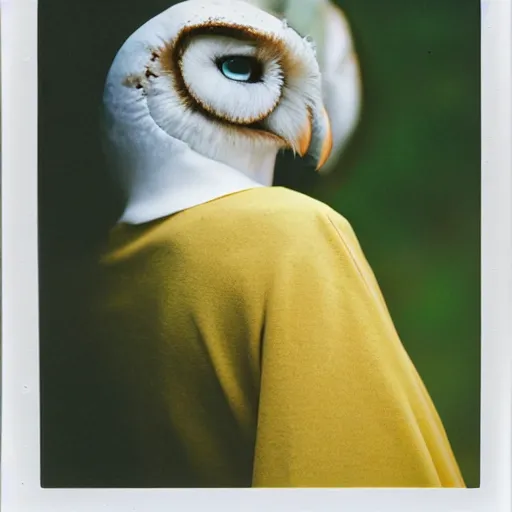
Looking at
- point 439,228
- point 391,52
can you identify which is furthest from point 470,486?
point 391,52

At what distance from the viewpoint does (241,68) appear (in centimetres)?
134

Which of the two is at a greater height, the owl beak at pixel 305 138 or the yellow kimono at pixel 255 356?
the owl beak at pixel 305 138

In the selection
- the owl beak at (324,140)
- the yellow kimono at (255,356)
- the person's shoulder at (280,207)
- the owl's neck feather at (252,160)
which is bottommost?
the yellow kimono at (255,356)

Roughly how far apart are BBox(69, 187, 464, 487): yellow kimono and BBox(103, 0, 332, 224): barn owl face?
0.11 m

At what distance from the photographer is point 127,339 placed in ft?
4.43

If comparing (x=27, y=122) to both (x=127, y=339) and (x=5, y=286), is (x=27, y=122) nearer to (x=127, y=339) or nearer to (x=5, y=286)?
(x=5, y=286)

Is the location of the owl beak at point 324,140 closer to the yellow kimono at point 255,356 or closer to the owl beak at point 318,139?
the owl beak at point 318,139

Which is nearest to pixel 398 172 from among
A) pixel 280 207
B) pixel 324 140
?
pixel 324 140

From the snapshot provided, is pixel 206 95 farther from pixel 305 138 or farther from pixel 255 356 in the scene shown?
pixel 255 356

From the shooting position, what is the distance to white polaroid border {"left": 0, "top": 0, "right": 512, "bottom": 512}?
1369 millimetres

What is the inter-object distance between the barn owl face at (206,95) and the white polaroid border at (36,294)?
22cm

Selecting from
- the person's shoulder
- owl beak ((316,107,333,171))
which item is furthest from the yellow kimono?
owl beak ((316,107,333,171))

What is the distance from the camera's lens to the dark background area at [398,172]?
1.37 meters

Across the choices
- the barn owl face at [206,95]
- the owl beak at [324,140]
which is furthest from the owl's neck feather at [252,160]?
the owl beak at [324,140]
